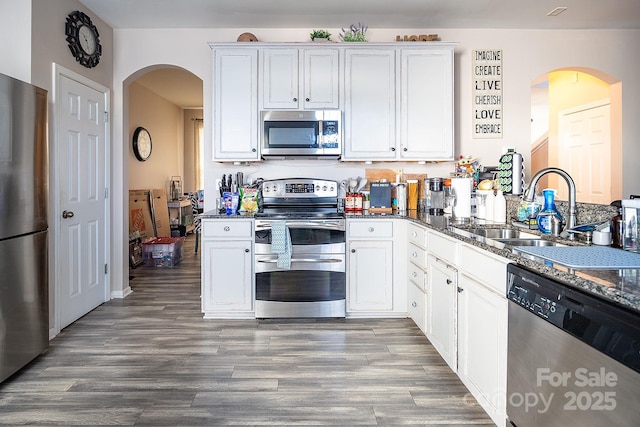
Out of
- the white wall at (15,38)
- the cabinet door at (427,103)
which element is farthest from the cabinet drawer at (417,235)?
the white wall at (15,38)

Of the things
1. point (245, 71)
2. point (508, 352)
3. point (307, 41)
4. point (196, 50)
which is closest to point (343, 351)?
point (508, 352)

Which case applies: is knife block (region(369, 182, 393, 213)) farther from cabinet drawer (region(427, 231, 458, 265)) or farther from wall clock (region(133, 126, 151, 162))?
wall clock (region(133, 126, 151, 162))

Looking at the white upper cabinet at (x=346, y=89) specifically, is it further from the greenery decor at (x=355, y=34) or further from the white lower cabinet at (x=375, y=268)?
the white lower cabinet at (x=375, y=268)

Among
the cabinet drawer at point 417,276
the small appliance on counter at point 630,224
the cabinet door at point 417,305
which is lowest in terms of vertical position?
the cabinet door at point 417,305

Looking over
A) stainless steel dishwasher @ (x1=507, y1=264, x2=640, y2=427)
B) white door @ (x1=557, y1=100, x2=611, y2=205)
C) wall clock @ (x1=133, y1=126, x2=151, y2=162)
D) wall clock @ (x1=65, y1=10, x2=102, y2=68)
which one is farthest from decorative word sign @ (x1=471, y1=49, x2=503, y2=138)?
wall clock @ (x1=133, y1=126, x2=151, y2=162)

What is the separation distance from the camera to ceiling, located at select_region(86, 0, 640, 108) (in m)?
3.39

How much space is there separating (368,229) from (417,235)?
478 millimetres

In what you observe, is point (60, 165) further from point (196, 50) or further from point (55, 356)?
point (196, 50)

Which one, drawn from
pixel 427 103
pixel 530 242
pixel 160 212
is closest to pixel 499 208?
pixel 530 242

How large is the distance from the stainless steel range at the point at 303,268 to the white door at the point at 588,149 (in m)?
3.41

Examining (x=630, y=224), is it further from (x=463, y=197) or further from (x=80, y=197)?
(x=80, y=197)

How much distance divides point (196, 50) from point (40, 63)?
1381mm

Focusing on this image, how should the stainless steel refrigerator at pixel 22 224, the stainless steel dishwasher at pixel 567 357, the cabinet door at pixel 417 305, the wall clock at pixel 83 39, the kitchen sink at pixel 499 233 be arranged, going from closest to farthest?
the stainless steel dishwasher at pixel 567 357
the stainless steel refrigerator at pixel 22 224
the kitchen sink at pixel 499 233
the cabinet door at pixel 417 305
the wall clock at pixel 83 39

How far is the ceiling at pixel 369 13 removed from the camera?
3389 millimetres
